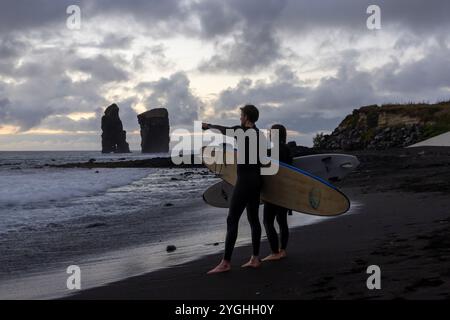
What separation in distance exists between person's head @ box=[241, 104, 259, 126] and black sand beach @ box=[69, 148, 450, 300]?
173 centimetres

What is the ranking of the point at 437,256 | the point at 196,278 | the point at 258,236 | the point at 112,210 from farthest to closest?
the point at 112,210
the point at 258,236
the point at 196,278
the point at 437,256

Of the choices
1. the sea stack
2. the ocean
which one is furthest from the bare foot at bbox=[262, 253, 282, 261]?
the sea stack

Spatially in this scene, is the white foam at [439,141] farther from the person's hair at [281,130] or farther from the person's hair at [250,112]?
the person's hair at [250,112]

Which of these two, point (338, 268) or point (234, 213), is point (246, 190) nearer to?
point (234, 213)

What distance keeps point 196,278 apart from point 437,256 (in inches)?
101

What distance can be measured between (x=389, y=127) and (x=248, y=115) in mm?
37118

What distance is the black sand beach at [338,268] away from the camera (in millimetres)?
4480

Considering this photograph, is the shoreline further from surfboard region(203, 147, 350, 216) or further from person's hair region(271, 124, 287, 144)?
person's hair region(271, 124, 287, 144)

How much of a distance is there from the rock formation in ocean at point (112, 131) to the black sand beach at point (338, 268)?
149 metres

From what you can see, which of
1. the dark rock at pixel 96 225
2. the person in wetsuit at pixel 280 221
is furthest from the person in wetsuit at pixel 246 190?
Result: the dark rock at pixel 96 225

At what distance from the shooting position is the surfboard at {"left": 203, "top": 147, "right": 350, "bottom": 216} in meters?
6.72
